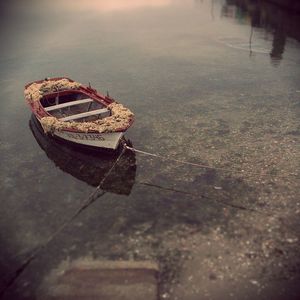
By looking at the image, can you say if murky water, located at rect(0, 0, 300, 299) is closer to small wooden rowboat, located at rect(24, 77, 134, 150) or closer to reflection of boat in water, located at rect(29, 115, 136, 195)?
reflection of boat in water, located at rect(29, 115, 136, 195)

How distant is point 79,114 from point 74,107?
2.83m

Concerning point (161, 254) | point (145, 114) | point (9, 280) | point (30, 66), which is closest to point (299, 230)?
point (161, 254)

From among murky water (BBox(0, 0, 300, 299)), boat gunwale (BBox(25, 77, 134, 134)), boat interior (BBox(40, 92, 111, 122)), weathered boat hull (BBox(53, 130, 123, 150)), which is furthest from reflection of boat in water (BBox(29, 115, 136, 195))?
boat interior (BBox(40, 92, 111, 122))

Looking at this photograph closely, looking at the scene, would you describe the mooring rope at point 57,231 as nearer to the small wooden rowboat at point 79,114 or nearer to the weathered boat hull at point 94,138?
the weathered boat hull at point 94,138

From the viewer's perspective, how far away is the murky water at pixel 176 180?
1037cm

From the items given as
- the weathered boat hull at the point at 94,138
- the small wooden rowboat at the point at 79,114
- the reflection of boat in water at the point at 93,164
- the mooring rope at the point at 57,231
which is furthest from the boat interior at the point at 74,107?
the mooring rope at the point at 57,231

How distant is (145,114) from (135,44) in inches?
792

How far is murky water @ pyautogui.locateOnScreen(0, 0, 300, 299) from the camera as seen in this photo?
34.0ft

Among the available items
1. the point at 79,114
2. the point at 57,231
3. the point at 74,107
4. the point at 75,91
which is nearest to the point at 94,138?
the point at 79,114

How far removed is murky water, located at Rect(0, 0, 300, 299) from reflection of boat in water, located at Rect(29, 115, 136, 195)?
76 millimetres

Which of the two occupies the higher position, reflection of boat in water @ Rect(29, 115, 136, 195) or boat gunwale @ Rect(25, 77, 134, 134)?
A: boat gunwale @ Rect(25, 77, 134, 134)

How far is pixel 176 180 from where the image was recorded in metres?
14.3

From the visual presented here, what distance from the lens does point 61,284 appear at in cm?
988

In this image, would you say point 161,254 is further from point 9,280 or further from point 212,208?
point 9,280
